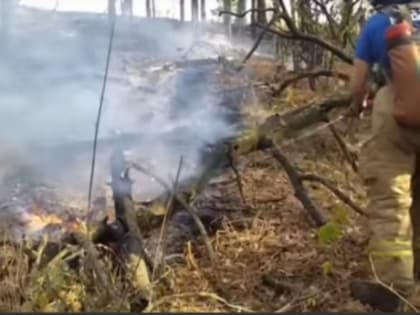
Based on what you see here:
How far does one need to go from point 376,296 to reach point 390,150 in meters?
0.74

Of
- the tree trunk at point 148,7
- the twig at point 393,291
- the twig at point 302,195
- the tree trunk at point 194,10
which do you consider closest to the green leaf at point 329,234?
the twig at point 302,195

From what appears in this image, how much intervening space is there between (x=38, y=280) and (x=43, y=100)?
17.5ft

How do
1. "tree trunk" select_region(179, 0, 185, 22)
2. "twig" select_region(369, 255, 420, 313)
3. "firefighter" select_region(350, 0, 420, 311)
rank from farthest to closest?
"tree trunk" select_region(179, 0, 185, 22), "firefighter" select_region(350, 0, 420, 311), "twig" select_region(369, 255, 420, 313)

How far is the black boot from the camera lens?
3848 millimetres

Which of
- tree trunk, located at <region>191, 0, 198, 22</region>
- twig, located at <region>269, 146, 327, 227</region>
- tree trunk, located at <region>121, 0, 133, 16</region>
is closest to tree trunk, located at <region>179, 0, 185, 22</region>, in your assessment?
tree trunk, located at <region>191, 0, 198, 22</region>

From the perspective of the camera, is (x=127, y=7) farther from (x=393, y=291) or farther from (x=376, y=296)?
(x=393, y=291)

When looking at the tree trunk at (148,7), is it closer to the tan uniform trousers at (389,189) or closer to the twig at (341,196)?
the twig at (341,196)

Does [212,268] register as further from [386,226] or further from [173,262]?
[386,226]

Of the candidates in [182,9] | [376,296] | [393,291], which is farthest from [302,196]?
[182,9]

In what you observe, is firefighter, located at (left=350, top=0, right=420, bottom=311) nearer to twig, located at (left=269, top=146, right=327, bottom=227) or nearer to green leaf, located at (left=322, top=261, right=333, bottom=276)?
green leaf, located at (left=322, top=261, right=333, bottom=276)

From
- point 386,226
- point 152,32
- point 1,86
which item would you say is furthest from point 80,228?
point 152,32

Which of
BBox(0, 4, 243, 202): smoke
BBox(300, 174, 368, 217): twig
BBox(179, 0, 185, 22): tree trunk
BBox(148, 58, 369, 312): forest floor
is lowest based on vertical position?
BBox(148, 58, 369, 312): forest floor

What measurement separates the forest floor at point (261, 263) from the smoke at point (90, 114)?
1.53 ft

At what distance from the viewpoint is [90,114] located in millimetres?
7688
